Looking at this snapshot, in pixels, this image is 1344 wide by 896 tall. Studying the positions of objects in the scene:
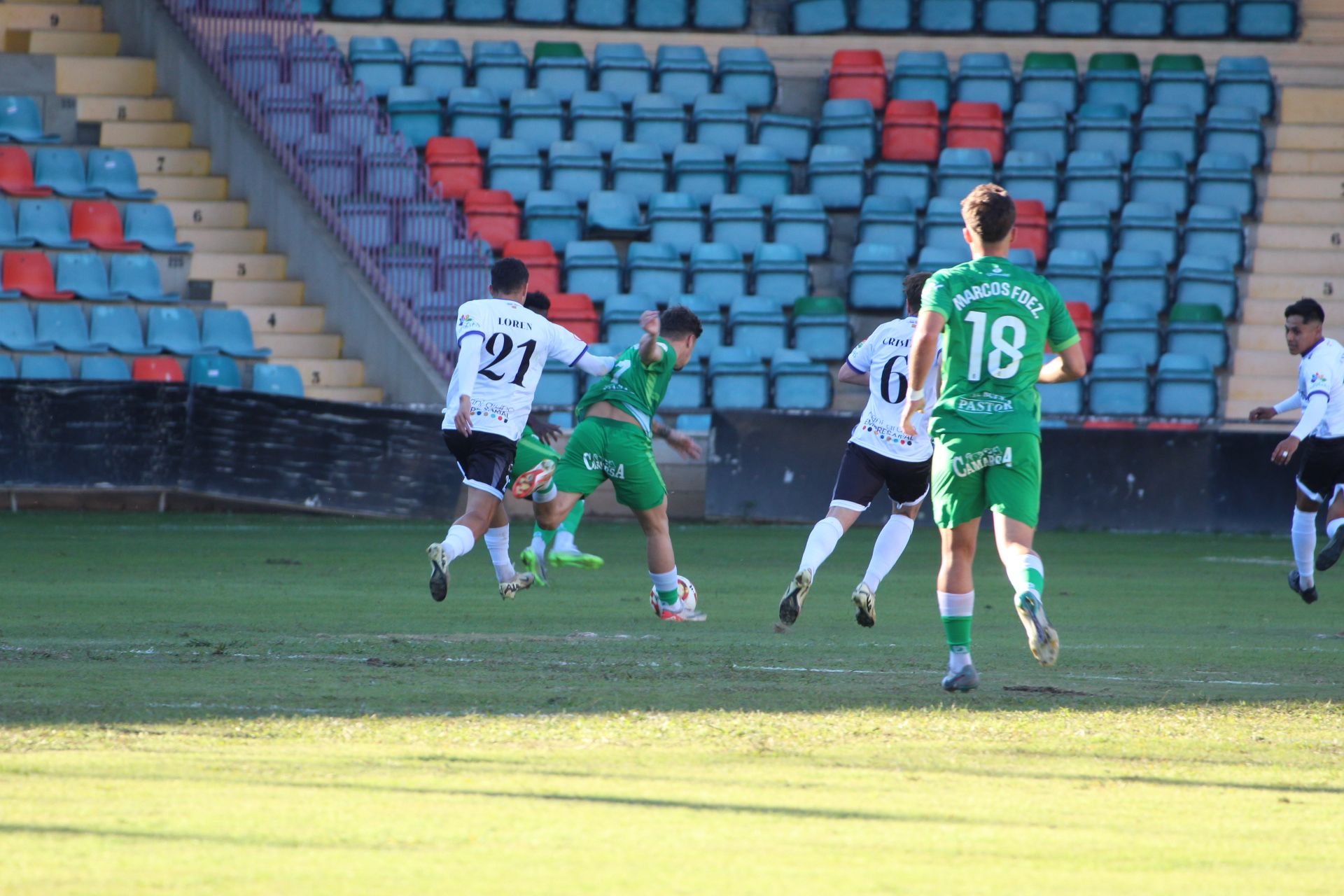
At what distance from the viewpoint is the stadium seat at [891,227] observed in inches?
818

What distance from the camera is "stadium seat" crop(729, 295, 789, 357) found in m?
19.4

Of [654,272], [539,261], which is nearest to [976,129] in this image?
[654,272]

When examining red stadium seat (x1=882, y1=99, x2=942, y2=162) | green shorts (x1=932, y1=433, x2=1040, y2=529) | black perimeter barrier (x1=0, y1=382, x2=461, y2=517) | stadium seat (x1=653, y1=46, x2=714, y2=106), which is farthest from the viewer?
stadium seat (x1=653, y1=46, x2=714, y2=106)

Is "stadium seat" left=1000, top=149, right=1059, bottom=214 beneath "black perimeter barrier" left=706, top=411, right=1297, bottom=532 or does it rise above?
above

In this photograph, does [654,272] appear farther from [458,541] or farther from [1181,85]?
[458,541]

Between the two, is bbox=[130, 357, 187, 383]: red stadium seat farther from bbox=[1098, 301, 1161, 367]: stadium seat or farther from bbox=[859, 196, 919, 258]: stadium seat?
bbox=[1098, 301, 1161, 367]: stadium seat

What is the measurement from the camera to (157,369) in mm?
17625

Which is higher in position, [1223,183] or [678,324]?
[1223,183]

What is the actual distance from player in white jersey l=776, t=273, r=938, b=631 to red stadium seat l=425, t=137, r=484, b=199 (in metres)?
12.5

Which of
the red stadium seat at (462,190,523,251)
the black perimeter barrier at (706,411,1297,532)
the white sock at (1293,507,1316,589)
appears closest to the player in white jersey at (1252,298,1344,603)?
the white sock at (1293,507,1316,589)

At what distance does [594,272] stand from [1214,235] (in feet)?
27.1

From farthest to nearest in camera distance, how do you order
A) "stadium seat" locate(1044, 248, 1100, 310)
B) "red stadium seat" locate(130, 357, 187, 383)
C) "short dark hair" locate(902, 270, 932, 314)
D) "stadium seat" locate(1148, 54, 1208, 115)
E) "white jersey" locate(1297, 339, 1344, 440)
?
"stadium seat" locate(1148, 54, 1208, 115)
"stadium seat" locate(1044, 248, 1100, 310)
"red stadium seat" locate(130, 357, 187, 383)
"white jersey" locate(1297, 339, 1344, 440)
"short dark hair" locate(902, 270, 932, 314)

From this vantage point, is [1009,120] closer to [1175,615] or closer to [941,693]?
[1175,615]

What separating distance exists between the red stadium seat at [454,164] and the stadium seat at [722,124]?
310cm
